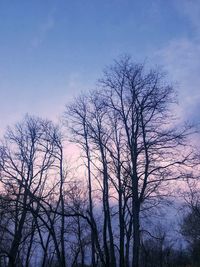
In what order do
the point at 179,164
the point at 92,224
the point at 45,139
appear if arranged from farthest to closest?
the point at 45,139 → the point at 179,164 → the point at 92,224

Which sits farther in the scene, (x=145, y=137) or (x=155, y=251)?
(x=155, y=251)

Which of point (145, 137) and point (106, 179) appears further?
point (106, 179)

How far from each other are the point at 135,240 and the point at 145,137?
5.60 meters

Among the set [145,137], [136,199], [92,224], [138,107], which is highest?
[138,107]

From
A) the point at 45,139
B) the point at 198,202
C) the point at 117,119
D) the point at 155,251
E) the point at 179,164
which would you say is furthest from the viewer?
the point at 155,251

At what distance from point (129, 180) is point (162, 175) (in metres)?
3.00

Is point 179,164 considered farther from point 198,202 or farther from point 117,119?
point 198,202

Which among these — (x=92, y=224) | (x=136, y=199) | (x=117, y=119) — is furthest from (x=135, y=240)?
(x=117, y=119)

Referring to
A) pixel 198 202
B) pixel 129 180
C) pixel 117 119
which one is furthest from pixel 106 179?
pixel 198 202

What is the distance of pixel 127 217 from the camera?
27.8 metres

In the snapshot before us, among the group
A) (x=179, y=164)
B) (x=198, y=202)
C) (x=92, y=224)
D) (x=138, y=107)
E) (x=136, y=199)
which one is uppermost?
(x=198, y=202)

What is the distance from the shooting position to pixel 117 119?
23.1 meters

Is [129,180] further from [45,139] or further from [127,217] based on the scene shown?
[45,139]

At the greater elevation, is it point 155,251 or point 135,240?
point 155,251
